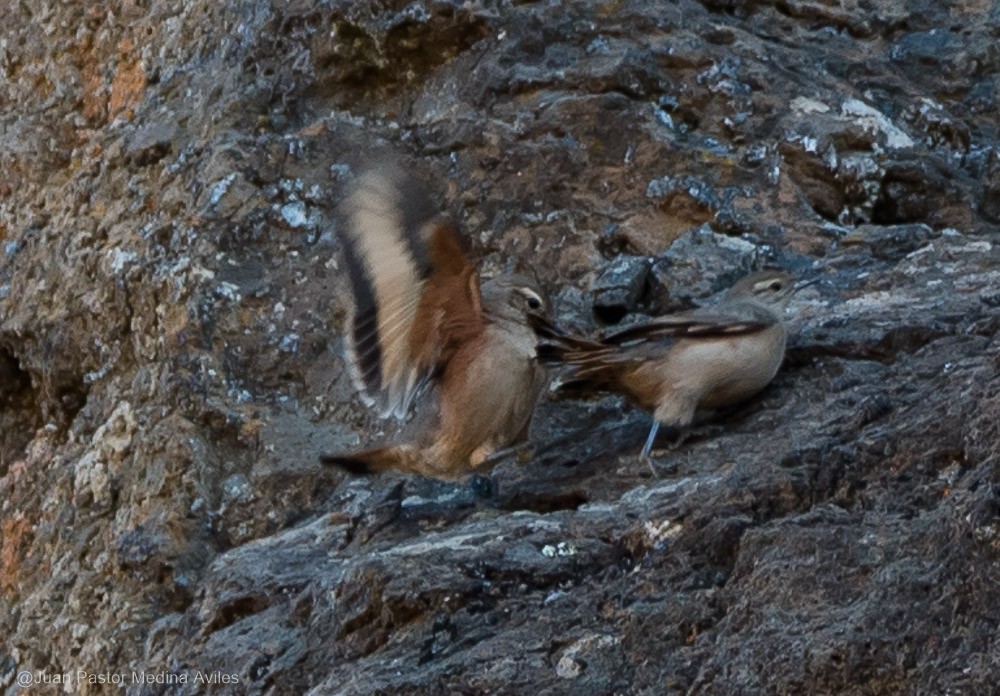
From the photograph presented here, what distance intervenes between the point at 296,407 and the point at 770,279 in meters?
2.09

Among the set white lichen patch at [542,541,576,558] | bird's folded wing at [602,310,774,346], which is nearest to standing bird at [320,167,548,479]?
bird's folded wing at [602,310,774,346]

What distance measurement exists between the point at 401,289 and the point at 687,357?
1.12 m

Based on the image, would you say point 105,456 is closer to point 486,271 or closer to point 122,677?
point 122,677

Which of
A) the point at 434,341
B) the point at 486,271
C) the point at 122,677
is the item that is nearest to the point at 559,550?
the point at 434,341

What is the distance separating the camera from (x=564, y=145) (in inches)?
343

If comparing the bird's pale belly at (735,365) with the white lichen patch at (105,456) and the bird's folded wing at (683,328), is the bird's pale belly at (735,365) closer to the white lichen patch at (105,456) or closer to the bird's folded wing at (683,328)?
the bird's folded wing at (683,328)

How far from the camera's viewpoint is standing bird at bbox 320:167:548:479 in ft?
23.4

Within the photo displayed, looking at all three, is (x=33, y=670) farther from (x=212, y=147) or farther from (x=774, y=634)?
(x=774, y=634)

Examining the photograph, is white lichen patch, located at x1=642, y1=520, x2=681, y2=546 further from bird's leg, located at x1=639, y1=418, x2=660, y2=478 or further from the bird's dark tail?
the bird's dark tail

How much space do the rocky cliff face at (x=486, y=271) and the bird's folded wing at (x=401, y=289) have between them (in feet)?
1.64

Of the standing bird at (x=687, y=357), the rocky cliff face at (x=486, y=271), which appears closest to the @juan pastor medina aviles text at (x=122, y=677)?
the rocky cliff face at (x=486, y=271)

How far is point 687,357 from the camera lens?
24.0ft

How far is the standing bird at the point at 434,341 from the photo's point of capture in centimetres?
714

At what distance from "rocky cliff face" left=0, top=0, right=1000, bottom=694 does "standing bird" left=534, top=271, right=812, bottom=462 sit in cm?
15
